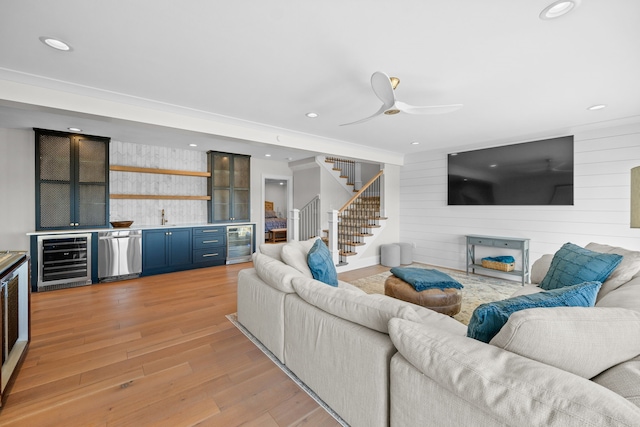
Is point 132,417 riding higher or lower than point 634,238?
lower

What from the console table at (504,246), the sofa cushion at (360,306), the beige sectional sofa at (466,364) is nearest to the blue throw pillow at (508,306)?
the beige sectional sofa at (466,364)

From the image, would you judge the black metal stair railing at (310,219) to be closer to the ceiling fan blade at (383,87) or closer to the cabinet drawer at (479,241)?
the cabinet drawer at (479,241)

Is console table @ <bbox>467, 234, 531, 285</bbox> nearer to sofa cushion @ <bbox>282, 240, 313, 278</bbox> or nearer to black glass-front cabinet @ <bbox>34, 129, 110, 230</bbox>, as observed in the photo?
sofa cushion @ <bbox>282, 240, 313, 278</bbox>

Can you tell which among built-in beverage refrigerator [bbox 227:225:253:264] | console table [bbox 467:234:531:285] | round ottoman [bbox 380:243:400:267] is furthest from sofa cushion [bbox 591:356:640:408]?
built-in beverage refrigerator [bbox 227:225:253:264]

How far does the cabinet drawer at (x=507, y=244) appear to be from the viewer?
4.54 meters

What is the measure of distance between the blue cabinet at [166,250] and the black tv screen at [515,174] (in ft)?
17.3

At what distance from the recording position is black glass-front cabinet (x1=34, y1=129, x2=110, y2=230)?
4.27 metres

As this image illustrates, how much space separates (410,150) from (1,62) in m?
5.86

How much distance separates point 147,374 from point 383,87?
2.87 meters

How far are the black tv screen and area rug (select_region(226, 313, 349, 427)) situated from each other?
4.64 meters

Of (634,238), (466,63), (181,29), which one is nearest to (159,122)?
(181,29)

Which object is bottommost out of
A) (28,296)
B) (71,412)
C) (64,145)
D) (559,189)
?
(71,412)

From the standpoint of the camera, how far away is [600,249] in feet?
8.29

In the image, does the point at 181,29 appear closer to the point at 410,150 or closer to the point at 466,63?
the point at 466,63
